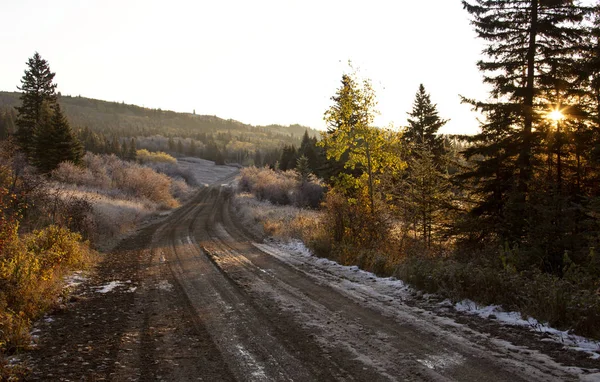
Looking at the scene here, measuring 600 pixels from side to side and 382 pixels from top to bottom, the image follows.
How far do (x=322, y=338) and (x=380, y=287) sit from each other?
3.57 metres

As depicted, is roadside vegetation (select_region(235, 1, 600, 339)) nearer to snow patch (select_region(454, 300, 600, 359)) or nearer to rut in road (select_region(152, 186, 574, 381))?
snow patch (select_region(454, 300, 600, 359))

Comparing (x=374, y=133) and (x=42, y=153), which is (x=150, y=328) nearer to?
(x=374, y=133)

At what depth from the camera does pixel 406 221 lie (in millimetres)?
14062

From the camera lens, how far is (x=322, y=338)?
5.78 m

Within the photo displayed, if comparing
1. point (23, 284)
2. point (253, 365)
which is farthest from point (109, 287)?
point (253, 365)

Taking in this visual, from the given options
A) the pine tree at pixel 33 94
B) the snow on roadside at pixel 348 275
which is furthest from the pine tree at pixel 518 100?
the pine tree at pixel 33 94

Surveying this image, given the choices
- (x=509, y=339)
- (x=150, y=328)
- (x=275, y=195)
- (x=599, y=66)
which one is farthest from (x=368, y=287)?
(x=275, y=195)

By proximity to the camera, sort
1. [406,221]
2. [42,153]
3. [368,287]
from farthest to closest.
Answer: [42,153] → [406,221] → [368,287]

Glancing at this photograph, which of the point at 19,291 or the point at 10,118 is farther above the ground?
the point at 10,118

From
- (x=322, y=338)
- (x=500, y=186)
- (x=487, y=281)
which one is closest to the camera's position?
(x=322, y=338)

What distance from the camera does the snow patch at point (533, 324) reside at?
5148 millimetres

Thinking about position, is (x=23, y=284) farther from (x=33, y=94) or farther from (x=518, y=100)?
(x=33, y=94)

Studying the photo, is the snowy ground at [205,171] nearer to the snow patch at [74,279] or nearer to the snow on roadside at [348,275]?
the snow on roadside at [348,275]

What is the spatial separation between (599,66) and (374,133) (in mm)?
6754
